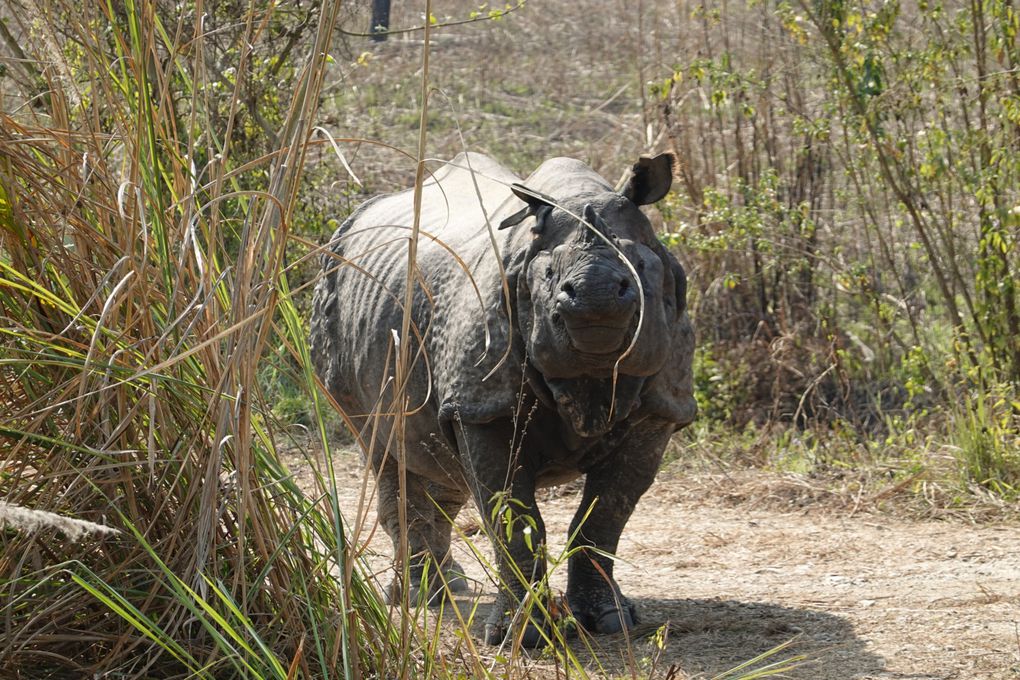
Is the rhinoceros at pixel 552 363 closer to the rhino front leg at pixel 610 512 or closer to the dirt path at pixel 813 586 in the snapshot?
the rhino front leg at pixel 610 512

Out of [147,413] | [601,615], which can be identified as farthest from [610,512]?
[147,413]

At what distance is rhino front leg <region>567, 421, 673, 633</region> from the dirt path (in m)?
0.12

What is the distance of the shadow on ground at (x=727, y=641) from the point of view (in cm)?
402

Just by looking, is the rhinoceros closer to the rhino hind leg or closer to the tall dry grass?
the rhino hind leg

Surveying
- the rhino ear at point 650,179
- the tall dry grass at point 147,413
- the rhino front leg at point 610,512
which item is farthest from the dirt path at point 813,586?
the rhino ear at point 650,179

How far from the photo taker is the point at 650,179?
4.27m

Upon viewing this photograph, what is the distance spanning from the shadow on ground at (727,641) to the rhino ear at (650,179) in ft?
4.32

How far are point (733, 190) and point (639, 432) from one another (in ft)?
15.1

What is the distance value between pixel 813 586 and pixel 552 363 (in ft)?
6.08

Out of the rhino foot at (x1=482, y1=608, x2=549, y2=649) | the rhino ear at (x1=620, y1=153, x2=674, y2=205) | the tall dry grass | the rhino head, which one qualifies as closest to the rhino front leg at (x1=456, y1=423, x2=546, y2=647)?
the rhino foot at (x1=482, y1=608, x2=549, y2=649)

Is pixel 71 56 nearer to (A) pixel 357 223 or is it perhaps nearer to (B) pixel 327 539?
(A) pixel 357 223

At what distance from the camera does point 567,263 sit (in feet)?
12.8

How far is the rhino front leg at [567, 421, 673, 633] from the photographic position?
4.48 metres

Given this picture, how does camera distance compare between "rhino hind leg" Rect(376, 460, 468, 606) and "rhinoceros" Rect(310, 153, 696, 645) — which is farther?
"rhino hind leg" Rect(376, 460, 468, 606)
